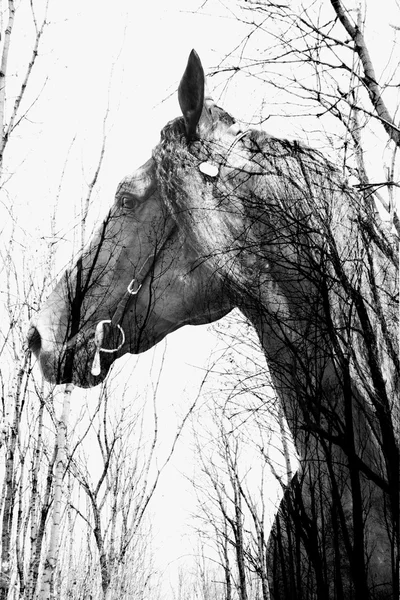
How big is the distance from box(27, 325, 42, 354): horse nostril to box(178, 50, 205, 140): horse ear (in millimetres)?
842

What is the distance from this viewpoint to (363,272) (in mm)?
1564

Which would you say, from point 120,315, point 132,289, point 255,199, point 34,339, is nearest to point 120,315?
point 120,315

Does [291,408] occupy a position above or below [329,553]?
above

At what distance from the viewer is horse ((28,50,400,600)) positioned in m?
1.39

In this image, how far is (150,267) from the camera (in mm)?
2027

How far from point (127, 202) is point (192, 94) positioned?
42 centimetres

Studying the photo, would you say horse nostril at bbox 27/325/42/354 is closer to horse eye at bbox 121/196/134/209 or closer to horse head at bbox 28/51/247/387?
horse head at bbox 28/51/247/387

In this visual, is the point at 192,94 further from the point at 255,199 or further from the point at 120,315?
the point at 120,315

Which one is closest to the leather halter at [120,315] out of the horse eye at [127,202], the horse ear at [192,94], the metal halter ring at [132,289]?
the metal halter ring at [132,289]

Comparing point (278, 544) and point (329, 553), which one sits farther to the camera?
point (278, 544)

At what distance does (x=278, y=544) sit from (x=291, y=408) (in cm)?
33

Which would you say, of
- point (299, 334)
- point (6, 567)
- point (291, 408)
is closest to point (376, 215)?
point (299, 334)

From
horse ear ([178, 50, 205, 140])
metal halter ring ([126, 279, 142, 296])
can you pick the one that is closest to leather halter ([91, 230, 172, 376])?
metal halter ring ([126, 279, 142, 296])

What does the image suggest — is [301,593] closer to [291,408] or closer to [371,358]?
[291,408]
